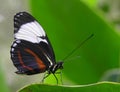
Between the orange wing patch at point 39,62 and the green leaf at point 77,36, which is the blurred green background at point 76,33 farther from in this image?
the orange wing patch at point 39,62

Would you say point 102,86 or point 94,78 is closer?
point 102,86

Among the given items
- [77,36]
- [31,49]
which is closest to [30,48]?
[31,49]

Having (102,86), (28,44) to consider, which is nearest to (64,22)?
(28,44)

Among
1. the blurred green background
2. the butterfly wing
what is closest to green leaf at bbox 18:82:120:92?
the butterfly wing

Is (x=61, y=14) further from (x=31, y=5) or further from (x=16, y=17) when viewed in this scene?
(x=16, y=17)

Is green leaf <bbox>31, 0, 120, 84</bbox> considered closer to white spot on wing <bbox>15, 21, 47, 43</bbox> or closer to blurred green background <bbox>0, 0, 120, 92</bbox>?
blurred green background <bbox>0, 0, 120, 92</bbox>

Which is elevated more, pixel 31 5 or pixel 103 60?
pixel 31 5

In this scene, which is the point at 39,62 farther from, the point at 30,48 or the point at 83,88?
the point at 83,88
